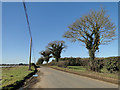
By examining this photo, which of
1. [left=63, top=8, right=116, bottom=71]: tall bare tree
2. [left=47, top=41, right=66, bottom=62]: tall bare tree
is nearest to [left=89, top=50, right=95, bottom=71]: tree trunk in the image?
[left=63, top=8, right=116, bottom=71]: tall bare tree

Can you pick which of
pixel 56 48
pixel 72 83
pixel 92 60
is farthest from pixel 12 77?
pixel 56 48

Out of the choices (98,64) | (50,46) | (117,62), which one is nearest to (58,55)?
(50,46)

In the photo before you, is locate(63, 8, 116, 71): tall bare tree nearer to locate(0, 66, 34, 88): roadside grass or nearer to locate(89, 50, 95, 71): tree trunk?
locate(89, 50, 95, 71): tree trunk

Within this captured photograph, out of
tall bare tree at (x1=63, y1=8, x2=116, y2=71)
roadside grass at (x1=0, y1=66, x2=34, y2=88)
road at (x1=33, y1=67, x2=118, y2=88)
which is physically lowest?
roadside grass at (x1=0, y1=66, x2=34, y2=88)

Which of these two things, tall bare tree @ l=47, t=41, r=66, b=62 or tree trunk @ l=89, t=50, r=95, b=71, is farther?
tall bare tree @ l=47, t=41, r=66, b=62

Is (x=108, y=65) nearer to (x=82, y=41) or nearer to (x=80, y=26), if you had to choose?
(x=82, y=41)

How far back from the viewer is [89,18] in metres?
20.0

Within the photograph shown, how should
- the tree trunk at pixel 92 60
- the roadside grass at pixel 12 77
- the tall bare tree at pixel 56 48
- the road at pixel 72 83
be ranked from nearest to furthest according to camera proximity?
1. the road at pixel 72 83
2. the roadside grass at pixel 12 77
3. the tree trunk at pixel 92 60
4. the tall bare tree at pixel 56 48

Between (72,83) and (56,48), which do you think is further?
(56,48)

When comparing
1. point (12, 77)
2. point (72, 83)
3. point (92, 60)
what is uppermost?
point (92, 60)

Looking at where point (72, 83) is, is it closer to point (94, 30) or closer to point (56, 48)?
point (94, 30)

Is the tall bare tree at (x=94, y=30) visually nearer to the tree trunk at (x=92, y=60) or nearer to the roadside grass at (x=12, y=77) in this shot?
the tree trunk at (x=92, y=60)

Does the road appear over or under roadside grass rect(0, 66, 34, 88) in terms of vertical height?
over

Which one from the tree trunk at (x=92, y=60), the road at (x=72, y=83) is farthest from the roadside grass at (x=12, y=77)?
the tree trunk at (x=92, y=60)
